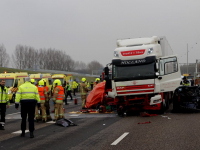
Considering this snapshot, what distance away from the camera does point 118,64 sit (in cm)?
1573

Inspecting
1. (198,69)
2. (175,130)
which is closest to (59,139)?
(175,130)

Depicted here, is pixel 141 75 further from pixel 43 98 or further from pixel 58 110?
pixel 43 98

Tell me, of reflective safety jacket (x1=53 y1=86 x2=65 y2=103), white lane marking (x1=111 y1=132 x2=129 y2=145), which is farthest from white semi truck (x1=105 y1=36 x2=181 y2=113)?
white lane marking (x1=111 y1=132 x2=129 y2=145)

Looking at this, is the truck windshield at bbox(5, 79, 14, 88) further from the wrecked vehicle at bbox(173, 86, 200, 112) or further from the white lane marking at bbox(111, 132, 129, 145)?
the white lane marking at bbox(111, 132, 129, 145)

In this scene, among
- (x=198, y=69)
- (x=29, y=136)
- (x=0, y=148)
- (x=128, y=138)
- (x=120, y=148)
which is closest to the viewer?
(x=120, y=148)

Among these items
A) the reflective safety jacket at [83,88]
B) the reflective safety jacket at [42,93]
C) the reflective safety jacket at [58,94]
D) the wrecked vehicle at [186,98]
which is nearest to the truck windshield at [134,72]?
the wrecked vehicle at [186,98]

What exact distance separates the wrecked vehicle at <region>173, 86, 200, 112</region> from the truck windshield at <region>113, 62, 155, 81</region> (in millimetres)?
2418

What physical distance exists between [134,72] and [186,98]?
3334 millimetres

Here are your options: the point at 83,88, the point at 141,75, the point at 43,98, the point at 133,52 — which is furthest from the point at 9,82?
the point at 141,75

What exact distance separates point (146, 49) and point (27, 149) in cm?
889

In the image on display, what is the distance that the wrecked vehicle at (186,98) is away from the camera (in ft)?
55.2

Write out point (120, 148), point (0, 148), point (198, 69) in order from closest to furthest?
point (120, 148), point (0, 148), point (198, 69)

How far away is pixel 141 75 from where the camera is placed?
1548 centimetres

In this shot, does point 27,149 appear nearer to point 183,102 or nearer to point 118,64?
point 118,64
